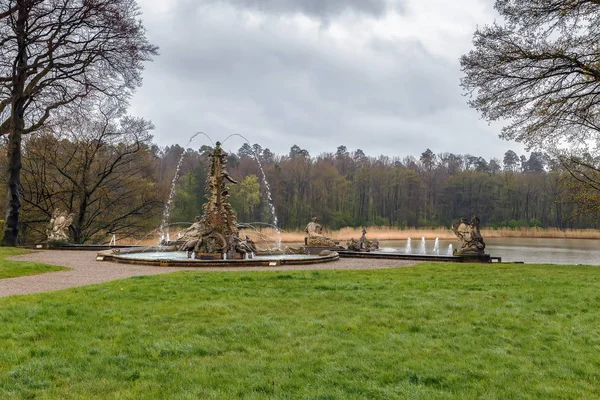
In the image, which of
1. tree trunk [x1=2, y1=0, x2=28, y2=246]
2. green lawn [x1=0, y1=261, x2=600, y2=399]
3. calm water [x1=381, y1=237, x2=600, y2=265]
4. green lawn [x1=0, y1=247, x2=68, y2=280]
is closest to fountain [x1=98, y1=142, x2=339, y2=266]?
green lawn [x1=0, y1=247, x2=68, y2=280]

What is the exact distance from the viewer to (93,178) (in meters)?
31.8

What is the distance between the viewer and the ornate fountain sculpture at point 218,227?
1727 cm

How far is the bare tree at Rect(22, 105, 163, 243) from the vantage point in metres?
29.0

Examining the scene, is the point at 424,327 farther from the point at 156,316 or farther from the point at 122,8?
the point at 122,8

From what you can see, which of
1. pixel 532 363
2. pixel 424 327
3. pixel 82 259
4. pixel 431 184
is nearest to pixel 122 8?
pixel 82 259

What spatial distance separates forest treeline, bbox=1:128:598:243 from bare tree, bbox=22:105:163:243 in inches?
2.8

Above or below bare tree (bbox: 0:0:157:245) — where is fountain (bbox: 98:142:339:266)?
below

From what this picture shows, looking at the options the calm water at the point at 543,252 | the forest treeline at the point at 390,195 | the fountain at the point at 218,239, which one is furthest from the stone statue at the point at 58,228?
the forest treeline at the point at 390,195

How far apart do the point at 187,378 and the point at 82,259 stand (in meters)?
14.8

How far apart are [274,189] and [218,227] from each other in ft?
165

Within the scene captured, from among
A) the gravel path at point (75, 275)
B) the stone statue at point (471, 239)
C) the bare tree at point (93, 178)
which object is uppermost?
the bare tree at point (93, 178)

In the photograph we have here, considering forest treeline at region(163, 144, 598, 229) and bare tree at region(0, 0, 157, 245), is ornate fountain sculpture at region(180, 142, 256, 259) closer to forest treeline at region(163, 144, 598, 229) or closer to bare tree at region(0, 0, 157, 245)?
bare tree at region(0, 0, 157, 245)

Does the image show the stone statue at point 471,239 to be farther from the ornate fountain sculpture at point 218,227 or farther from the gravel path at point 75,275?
the ornate fountain sculpture at point 218,227

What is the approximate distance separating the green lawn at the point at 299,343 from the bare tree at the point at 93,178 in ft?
74.5
